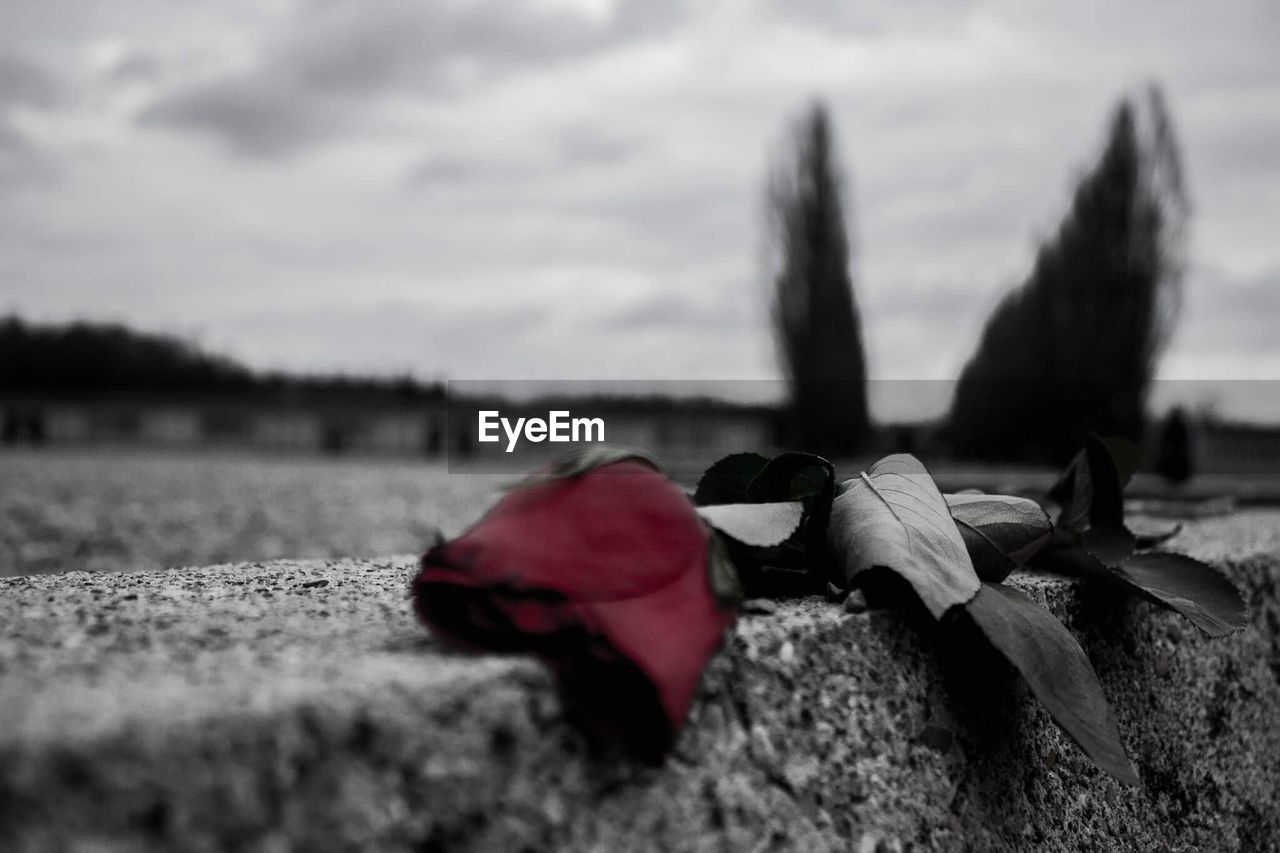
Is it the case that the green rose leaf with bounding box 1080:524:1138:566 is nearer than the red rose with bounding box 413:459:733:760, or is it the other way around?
the red rose with bounding box 413:459:733:760

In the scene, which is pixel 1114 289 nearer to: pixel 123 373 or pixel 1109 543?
pixel 1109 543

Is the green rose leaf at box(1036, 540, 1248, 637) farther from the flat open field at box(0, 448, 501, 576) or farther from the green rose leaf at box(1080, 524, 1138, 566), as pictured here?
the flat open field at box(0, 448, 501, 576)

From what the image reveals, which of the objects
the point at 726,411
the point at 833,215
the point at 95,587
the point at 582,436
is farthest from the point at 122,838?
the point at 726,411

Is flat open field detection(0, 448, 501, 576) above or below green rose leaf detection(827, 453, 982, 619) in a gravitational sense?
below

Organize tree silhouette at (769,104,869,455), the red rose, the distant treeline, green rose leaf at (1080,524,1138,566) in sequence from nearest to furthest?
1. the red rose
2. green rose leaf at (1080,524,1138,566)
3. tree silhouette at (769,104,869,455)
4. the distant treeline

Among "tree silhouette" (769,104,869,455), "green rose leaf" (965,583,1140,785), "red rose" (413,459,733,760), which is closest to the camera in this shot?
"red rose" (413,459,733,760)

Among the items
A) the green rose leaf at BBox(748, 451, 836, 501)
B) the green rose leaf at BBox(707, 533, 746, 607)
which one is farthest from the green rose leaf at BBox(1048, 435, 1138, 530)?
the green rose leaf at BBox(707, 533, 746, 607)

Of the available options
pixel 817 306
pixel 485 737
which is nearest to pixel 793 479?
pixel 485 737

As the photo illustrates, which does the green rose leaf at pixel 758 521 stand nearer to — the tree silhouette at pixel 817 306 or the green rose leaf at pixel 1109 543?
the green rose leaf at pixel 1109 543
